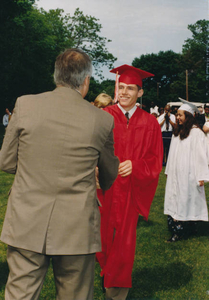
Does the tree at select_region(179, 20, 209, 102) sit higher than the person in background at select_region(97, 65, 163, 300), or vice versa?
the tree at select_region(179, 20, 209, 102)

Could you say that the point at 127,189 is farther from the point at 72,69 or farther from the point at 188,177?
the point at 188,177

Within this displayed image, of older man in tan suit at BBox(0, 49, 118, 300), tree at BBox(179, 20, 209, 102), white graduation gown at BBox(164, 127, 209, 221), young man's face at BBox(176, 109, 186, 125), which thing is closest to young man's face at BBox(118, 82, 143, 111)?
older man in tan suit at BBox(0, 49, 118, 300)

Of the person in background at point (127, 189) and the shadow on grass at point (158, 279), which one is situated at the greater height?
the person in background at point (127, 189)

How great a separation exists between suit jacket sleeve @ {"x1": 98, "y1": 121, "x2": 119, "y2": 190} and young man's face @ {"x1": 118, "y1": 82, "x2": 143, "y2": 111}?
1.42 meters

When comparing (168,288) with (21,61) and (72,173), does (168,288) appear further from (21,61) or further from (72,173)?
(21,61)

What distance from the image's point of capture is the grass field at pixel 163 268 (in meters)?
4.25

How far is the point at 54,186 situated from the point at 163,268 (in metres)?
3.25

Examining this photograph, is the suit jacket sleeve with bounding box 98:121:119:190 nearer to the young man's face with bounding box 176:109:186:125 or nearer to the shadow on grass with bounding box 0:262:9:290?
the shadow on grass with bounding box 0:262:9:290

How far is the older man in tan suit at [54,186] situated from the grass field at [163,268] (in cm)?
199

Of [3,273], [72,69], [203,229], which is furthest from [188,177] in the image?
[72,69]

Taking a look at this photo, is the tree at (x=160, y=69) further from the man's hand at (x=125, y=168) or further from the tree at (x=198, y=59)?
the man's hand at (x=125, y=168)

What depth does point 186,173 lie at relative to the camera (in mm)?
6191

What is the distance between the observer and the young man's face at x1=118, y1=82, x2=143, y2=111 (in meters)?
3.82

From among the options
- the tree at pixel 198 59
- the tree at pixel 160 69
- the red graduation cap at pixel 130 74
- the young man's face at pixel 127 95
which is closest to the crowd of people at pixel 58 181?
the young man's face at pixel 127 95
